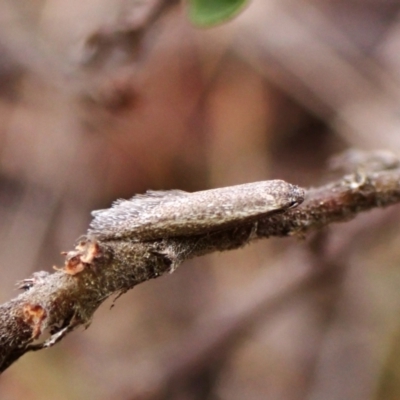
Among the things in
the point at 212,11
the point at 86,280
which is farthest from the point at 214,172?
the point at 86,280

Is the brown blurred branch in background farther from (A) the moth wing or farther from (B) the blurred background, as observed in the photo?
(B) the blurred background

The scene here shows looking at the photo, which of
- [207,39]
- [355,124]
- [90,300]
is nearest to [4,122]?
[207,39]

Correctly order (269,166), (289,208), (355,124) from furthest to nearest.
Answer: (269,166), (355,124), (289,208)

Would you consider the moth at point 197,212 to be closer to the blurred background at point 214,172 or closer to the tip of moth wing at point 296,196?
the tip of moth wing at point 296,196

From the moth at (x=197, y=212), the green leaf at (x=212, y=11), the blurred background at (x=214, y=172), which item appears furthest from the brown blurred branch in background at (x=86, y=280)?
the blurred background at (x=214, y=172)

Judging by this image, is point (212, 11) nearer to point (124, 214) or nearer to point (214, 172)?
point (124, 214)

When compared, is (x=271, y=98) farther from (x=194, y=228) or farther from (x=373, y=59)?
(x=194, y=228)
